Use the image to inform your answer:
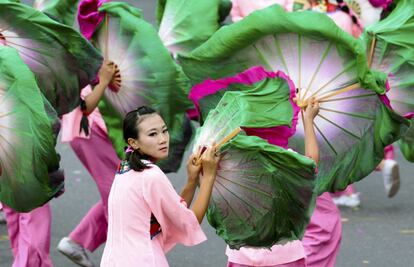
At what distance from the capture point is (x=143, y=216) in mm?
4383

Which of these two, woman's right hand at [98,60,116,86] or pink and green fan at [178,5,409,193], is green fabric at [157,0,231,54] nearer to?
woman's right hand at [98,60,116,86]

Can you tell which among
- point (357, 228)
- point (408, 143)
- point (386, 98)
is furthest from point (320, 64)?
point (357, 228)

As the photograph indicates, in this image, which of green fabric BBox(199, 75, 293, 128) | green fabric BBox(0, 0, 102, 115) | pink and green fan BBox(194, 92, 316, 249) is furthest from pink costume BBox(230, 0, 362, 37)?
pink and green fan BBox(194, 92, 316, 249)

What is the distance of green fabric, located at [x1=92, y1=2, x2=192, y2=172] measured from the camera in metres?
5.84

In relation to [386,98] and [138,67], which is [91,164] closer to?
[138,67]

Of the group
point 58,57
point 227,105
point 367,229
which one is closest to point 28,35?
point 58,57

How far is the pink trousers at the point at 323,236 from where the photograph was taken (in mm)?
5926

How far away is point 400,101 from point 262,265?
1076mm

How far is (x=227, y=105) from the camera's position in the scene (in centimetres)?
459

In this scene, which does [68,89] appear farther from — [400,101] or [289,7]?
[289,7]

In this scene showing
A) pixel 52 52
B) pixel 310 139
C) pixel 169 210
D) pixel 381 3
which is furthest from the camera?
pixel 381 3

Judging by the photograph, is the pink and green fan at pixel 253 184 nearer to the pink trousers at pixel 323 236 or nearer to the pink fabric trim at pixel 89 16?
the pink trousers at pixel 323 236

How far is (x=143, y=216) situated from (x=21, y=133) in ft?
2.48

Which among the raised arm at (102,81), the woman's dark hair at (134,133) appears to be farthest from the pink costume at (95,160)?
the woman's dark hair at (134,133)
